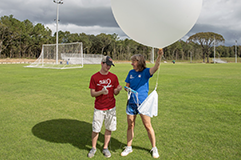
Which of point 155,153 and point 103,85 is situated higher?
point 103,85

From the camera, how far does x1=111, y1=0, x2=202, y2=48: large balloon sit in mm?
2451

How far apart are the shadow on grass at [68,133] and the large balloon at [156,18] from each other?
2041 mm

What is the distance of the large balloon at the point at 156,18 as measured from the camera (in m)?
2.45

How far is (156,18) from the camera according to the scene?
255 centimetres

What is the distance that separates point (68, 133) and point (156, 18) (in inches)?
114

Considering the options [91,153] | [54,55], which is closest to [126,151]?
[91,153]

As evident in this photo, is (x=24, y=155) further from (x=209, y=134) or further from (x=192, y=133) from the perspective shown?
(x=209, y=134)

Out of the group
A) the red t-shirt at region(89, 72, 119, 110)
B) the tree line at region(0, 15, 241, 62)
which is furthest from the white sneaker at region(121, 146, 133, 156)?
the tree line at region(0, 15, 241, 62)

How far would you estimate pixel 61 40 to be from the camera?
75000 millimetres

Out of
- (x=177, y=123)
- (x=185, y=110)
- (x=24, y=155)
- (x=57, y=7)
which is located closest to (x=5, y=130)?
(x=24, y=155)

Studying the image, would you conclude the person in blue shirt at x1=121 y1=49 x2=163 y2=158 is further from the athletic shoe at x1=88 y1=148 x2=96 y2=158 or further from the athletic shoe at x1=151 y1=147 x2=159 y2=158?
the athletic shoe at x1=88 y1=148 x2=96 y2=158

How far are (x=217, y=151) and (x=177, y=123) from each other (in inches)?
54.2

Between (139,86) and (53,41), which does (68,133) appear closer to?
(139,86)

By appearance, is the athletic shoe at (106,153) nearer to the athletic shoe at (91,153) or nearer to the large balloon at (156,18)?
the athletic shoe at (91,153)
